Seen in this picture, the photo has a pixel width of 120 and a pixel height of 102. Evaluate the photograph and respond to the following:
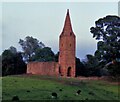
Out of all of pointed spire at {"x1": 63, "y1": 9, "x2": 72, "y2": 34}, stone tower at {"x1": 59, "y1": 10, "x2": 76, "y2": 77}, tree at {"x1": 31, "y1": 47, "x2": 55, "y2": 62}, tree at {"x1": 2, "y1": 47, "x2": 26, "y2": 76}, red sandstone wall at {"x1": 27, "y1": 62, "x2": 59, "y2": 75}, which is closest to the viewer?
red sandstone wall at {"x1": 27, "y1": 62, "x2": 59, "y2": 75}

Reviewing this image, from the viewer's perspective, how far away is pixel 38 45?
78938 millimetres

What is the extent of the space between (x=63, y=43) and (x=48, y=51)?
1835 cm

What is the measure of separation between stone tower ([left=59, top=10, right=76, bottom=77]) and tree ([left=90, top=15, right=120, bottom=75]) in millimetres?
5311

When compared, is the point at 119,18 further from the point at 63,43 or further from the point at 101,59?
the point at 63,43

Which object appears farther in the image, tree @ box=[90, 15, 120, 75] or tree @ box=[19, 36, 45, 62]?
tree @ box=[19, 36, 45, 62]

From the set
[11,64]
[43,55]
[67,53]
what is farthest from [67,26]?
[43,55]

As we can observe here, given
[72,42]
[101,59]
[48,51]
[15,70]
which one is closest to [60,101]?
[101,59]

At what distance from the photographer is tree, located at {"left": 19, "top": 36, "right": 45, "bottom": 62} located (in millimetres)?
75275

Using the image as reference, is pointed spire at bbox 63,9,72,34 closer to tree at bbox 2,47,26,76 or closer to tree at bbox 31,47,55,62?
tree at bbox 2,47,26,76

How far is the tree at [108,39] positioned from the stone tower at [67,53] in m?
5.31

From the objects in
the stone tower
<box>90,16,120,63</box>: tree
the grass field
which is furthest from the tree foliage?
the grass field

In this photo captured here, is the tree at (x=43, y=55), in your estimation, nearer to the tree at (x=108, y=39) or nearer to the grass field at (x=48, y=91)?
the tree at (x=108, y=39)

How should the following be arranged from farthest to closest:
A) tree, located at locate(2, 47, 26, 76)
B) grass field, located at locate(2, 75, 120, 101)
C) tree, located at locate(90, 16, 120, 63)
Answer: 1. tree, located at locate(2, 47, 26, 76)
2. tree, located at locate(90, 16, 120, 63)
3. grass field, located at locate(2, 75, 120, 101)

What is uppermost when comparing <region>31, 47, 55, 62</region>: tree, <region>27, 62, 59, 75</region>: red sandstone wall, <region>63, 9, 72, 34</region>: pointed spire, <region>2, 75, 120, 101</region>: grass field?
<region>63, 9, 72, 34</region>: pointed spire
